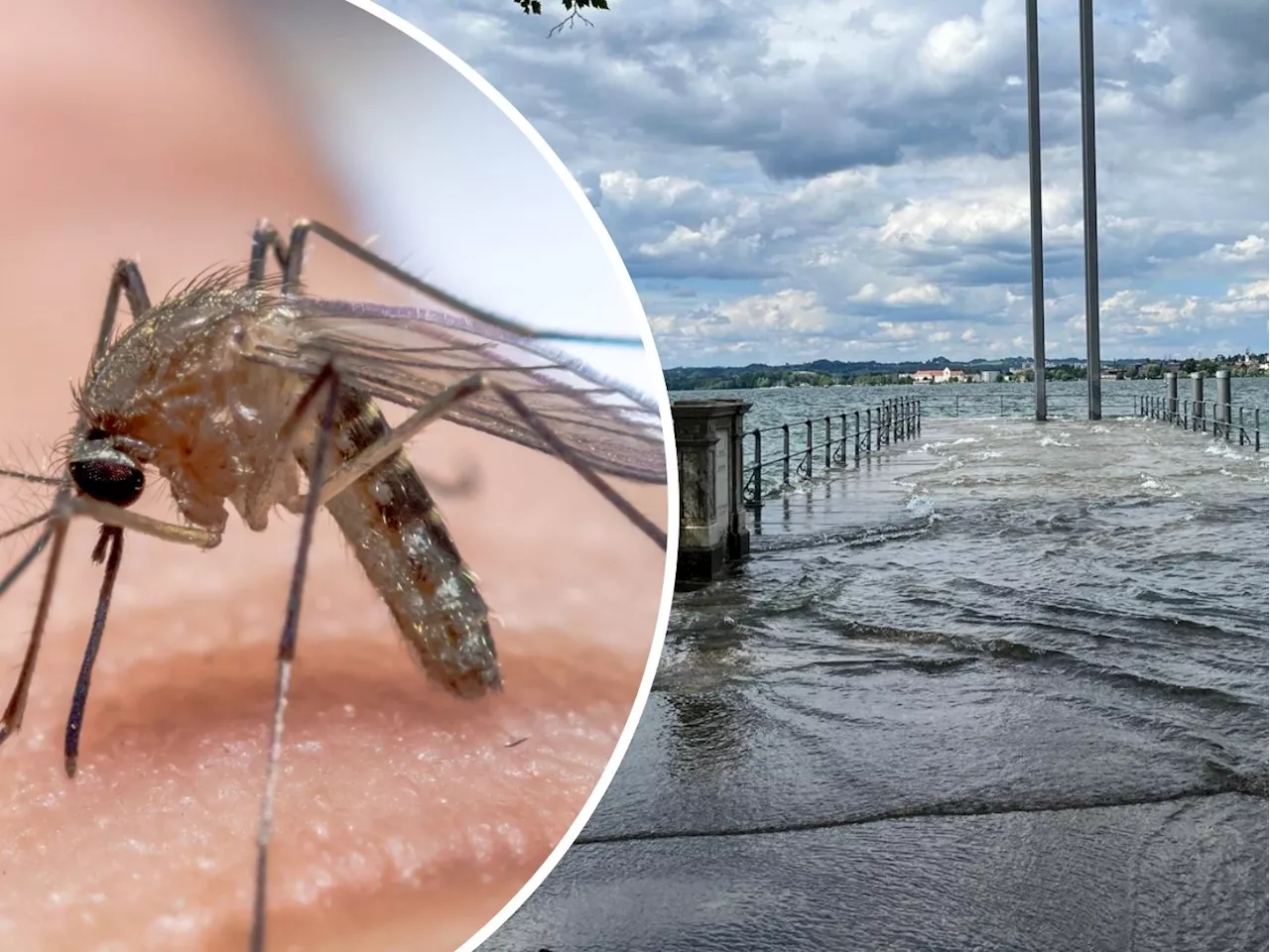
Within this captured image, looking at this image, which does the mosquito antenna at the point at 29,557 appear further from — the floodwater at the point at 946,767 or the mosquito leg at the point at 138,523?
the floodwater at the point at 946,767

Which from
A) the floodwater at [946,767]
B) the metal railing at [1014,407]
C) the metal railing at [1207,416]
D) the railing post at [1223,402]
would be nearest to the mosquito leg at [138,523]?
the floodwater at [946,767]

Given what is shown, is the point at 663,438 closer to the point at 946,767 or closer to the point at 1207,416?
the point at 946,767

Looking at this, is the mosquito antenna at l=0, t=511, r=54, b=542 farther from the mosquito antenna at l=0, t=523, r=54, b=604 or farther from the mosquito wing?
the mosquito wing

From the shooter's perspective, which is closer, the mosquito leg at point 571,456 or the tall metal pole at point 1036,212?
the mosquito leg at point 571,456

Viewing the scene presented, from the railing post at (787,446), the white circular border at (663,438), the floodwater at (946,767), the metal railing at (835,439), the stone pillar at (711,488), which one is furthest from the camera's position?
the railing post at (787,446)

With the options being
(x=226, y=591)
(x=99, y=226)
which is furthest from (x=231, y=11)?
(x=226, y=591)

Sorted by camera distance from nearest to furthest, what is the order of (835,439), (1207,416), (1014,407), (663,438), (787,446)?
(663,438)
(787,446)
(835,439)
(1207,416)
(1014,407)

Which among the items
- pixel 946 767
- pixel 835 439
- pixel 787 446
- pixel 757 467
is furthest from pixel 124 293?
pixel 835 439

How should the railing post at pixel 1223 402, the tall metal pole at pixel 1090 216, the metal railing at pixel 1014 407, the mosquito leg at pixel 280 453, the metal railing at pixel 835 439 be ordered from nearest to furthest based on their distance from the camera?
the mosquito leg at pixel 280 453 → the metal railing at pixel 835 439 → the railing post at pixel 1223 402 → the tall metal pole at pixel 1090 216 → the metal railing at pixel 1014 407

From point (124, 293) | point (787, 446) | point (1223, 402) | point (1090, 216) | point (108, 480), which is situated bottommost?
point (787, 446)
